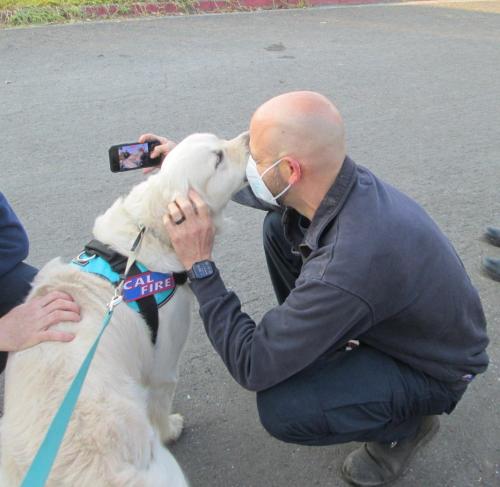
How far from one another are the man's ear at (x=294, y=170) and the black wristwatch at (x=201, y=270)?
43 cm

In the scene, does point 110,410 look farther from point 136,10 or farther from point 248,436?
point 136,10

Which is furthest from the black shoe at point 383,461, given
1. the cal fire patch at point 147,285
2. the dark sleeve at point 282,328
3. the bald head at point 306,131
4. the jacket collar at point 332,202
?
the bald head at point 306,131

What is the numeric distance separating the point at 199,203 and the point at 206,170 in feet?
0.55

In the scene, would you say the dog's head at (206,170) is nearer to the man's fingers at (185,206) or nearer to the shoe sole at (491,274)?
the man's fingers at (185,206)

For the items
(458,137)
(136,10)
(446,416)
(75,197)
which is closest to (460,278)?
(446,416)

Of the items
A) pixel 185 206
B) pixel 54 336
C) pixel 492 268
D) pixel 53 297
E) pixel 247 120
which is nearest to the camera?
pixel 54 336

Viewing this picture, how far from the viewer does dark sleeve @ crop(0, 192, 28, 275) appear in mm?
2402

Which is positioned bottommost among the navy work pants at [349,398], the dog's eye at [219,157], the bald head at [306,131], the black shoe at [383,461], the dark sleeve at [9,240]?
the black shoe at [383,461]

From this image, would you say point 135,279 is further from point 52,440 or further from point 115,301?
point 52,440

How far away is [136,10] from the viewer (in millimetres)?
8141

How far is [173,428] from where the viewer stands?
2447 millimetres

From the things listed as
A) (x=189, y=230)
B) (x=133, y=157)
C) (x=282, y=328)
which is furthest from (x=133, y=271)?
(x=133, y=157)

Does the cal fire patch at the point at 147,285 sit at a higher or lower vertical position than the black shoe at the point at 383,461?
higher

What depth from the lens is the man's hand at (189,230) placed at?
6.57 feet
